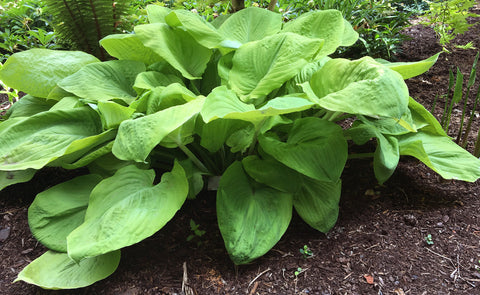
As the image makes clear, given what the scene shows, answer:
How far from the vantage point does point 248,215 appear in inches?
51.4

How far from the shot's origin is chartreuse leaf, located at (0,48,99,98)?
1.68 m

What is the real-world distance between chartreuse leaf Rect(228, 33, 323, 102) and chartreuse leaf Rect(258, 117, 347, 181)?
21 centimetres

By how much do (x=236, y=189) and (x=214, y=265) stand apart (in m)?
0.30

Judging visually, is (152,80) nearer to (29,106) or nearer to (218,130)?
(218,130)

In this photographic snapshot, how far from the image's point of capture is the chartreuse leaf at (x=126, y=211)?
107cm

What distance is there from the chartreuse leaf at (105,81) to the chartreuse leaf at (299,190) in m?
0.68

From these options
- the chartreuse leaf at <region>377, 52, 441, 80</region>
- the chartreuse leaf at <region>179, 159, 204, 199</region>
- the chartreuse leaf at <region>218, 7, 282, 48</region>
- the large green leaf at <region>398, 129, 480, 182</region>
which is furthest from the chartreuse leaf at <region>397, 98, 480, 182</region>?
the chartreuse leaf at <region>179, 159, 204, 199</region>

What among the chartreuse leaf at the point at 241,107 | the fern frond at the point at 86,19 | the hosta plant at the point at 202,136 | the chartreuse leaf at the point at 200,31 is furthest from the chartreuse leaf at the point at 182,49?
the fern frond at the point at 86,19

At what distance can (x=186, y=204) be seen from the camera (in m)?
1.57

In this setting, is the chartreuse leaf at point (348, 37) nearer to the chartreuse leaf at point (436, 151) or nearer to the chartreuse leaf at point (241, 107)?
the chartreuse leaf at point (436, 151)

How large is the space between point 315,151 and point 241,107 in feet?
1.10

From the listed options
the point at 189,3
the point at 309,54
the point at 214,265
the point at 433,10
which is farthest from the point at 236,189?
the point at 189,3

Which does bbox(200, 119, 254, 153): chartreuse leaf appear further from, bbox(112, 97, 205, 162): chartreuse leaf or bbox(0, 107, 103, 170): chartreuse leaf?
bbox(0, 107, 103, 170): chartreuse leaf

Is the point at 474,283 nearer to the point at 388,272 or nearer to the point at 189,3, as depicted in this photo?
the point at 388,272
